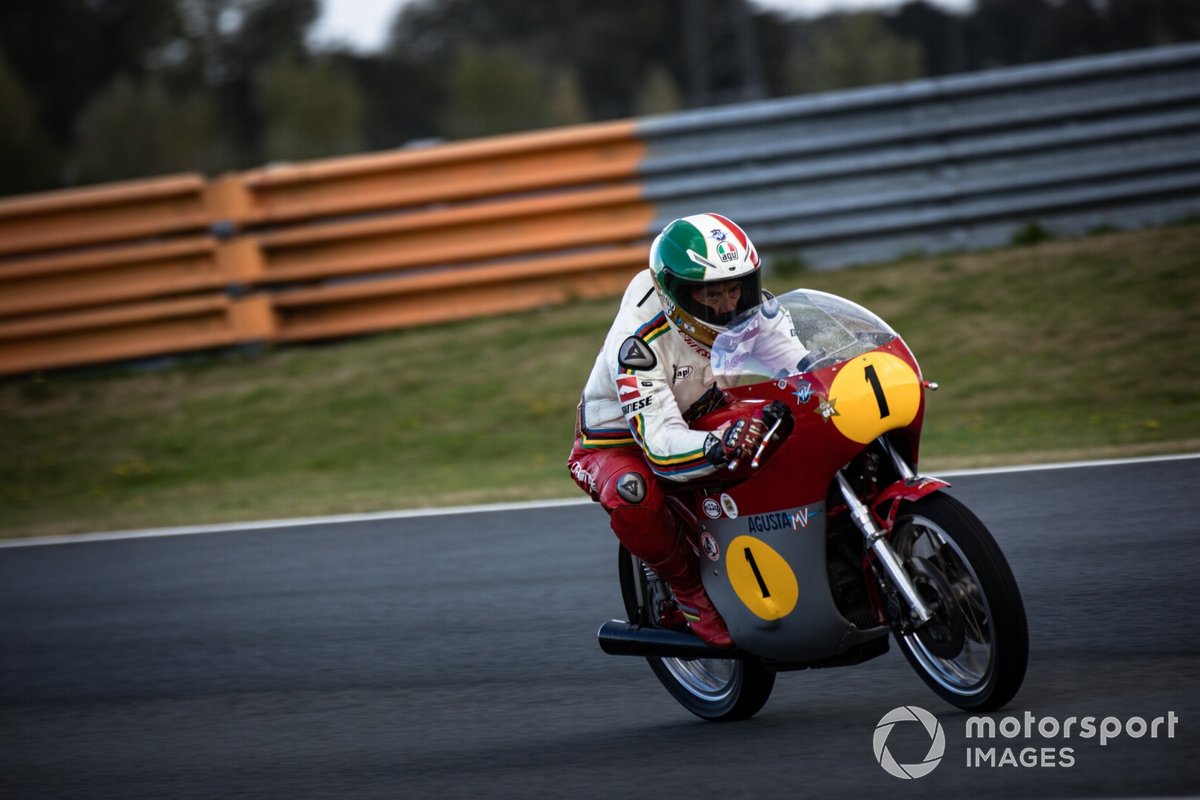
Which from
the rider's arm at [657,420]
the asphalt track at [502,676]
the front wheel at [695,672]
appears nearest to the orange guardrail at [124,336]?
the asphalt track at [502,676]

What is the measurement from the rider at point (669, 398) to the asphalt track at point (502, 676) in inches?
23.2

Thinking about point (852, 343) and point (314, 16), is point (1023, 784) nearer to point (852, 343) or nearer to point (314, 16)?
point (852, 343)

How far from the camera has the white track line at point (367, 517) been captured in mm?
8273

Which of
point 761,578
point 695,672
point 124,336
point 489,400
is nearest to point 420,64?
point 124,336

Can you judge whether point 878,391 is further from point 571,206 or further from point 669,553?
point 571,206

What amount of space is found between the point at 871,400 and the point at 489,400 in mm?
7022

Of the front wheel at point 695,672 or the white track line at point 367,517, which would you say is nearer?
the front wheel at point 695,672

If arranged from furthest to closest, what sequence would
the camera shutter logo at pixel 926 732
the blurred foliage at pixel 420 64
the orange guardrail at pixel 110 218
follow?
1. the blurred foliage at pixel 420 64
2. the orange guardrail at pixel 110 218
3. the camera shutter logo at pixel 926 732

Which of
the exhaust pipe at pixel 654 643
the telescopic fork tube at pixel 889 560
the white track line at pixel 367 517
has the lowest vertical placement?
the white track line at pixel 367 517

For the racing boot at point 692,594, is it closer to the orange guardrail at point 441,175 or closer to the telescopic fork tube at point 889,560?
the telescopic fork tube at point 889,560

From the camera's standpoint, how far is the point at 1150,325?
10414 millimetres

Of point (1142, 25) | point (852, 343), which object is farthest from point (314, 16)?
point (852, 343)

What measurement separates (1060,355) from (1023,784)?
22.2 ft

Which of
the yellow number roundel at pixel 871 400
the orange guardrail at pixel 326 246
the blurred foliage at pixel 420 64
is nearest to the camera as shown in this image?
the yellow number roundel at pixel 871 400
